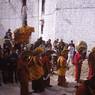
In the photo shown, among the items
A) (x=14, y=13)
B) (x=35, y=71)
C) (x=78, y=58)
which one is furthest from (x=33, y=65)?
(x=14, y=13)

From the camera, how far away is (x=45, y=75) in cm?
1169

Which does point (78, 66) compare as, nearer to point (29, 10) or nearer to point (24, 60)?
point (24, 60)

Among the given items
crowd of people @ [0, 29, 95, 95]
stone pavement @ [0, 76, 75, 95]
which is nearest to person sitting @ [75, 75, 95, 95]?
crowd of people @ [0, 29, 95, 95]

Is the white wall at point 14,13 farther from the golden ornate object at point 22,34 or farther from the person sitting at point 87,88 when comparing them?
the person sitting at point 87,88

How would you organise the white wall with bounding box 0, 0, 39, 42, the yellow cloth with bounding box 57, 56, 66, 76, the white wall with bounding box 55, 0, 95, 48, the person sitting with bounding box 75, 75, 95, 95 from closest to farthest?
the person sitting with bounding box 75, 75, 95, 95, the yellow cloth with bounding box 57, 56, 66, 76, the white wall with bounding box 55, 0, 95, 48, the white wall with bounding box 0, 0, 39, 42

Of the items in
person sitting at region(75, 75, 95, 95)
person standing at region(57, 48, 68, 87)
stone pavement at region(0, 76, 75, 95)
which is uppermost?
person sitting at region(75, 75, 95, 95)

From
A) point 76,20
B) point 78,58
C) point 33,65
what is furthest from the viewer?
point 76,20

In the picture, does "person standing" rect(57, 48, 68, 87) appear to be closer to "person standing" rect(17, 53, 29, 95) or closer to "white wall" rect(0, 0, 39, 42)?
"person standing" rect(17, 53, 29, 95)

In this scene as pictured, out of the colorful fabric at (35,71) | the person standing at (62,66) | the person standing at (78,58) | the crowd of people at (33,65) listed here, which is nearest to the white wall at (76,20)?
the crowd of people at (33,65)

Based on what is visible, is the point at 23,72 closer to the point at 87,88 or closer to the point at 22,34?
the point at 22,34

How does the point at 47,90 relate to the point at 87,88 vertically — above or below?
below

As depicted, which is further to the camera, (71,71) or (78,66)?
(71,71)

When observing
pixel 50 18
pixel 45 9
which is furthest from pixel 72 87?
pixel 45 9

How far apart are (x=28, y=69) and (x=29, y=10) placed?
18.4 meters
